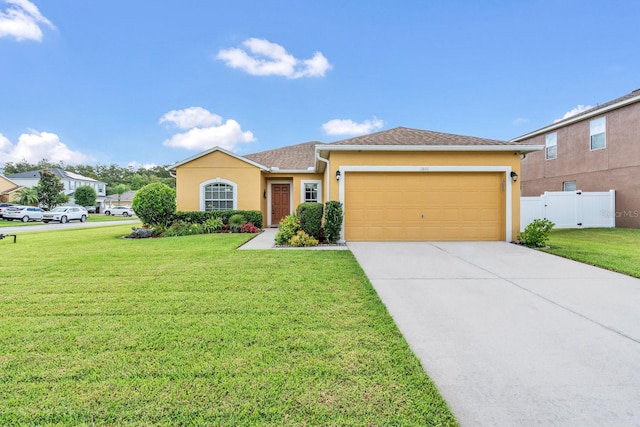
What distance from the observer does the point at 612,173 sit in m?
13.8

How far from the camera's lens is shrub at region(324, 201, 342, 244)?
30.8 ft

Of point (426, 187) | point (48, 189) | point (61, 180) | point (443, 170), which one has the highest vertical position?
point (61, 180)

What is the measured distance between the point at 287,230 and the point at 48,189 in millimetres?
38101

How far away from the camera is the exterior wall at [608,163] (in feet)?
42.1

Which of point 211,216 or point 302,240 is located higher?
point 211,216

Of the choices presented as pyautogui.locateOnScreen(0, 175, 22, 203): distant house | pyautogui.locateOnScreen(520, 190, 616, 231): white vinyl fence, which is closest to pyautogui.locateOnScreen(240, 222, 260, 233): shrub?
pyautogui.locateOnScreen(520, 190, 616, 231): white vinyl fence

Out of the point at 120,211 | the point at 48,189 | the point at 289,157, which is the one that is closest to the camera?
the point at 289,157

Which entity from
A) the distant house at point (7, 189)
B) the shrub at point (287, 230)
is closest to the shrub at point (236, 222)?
the shrub at point (287, 230)

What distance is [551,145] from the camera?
17109 millimetres

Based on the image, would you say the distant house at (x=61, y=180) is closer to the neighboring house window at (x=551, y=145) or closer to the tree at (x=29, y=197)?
the tree at (x=29, y=197)

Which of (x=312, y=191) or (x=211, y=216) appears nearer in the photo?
(x=211, y=216)

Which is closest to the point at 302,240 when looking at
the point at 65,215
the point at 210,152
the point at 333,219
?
the point at 333,219

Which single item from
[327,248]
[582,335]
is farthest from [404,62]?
[582,335]

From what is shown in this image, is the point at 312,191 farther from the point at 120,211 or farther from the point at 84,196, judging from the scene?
the point at 84,196
